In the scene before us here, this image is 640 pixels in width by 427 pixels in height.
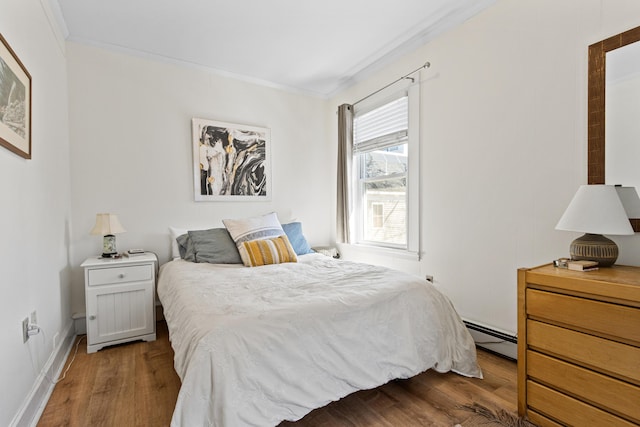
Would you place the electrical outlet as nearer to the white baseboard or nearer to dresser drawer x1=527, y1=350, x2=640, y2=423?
the white baseboard

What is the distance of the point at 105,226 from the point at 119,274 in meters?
0.43

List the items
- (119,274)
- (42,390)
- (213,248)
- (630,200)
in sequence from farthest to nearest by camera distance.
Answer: (213,248) → (119,274) → (42,390) → (630,200)

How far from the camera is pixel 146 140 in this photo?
304 cm

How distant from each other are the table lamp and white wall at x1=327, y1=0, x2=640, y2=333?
2670 mm

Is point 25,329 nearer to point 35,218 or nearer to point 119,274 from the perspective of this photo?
point 35,218

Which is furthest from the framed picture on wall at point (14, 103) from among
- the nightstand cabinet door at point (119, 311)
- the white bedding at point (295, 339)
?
the nightstand cabinet door at point (119, 311)

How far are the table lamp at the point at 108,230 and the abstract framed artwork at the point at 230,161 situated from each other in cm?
81

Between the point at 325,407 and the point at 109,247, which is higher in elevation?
the point at 109,247

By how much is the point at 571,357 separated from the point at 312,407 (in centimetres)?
121

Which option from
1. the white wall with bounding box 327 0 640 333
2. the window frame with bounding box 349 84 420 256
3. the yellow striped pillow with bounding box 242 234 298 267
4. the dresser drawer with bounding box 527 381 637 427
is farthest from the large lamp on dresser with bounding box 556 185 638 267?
the yellow striped pillow with bounding box 242 234 298 267

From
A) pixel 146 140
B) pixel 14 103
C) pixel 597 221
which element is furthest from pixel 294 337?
pixel 146 140

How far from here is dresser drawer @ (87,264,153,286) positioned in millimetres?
2410

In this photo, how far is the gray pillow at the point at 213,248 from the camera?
→ 277 cm

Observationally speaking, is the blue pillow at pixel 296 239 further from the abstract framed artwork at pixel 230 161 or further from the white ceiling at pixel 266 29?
the white ceiling at pixel 266 29
